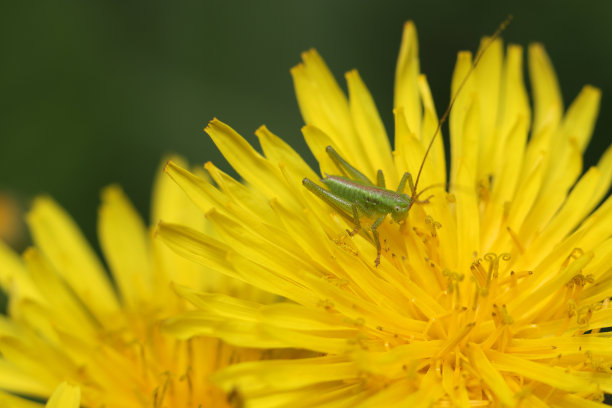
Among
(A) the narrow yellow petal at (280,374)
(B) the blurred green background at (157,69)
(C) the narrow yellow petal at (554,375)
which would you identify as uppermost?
(B) the blurred green background at (157,69)

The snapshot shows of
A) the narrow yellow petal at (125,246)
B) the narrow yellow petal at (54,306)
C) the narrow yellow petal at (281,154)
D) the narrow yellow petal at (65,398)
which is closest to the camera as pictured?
the narrow yellow petal at (65,398)

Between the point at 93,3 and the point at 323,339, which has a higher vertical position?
the point at 93,3

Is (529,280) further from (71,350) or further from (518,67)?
(71,350)

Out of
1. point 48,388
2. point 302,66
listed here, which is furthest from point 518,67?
point 48,388

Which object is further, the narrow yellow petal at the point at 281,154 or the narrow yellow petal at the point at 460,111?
the narrow yellow petal at the point at 460,111

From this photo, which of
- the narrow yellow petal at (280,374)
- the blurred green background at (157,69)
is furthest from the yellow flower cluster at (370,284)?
the blurred green background at (157,69)

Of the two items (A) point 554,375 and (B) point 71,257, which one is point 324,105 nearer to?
(A) point 554,375

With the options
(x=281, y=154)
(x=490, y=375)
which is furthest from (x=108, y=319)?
(x=490, y=375)

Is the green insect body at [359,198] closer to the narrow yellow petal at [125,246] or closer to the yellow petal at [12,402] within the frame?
the narrow yellow petal at [125,246]
